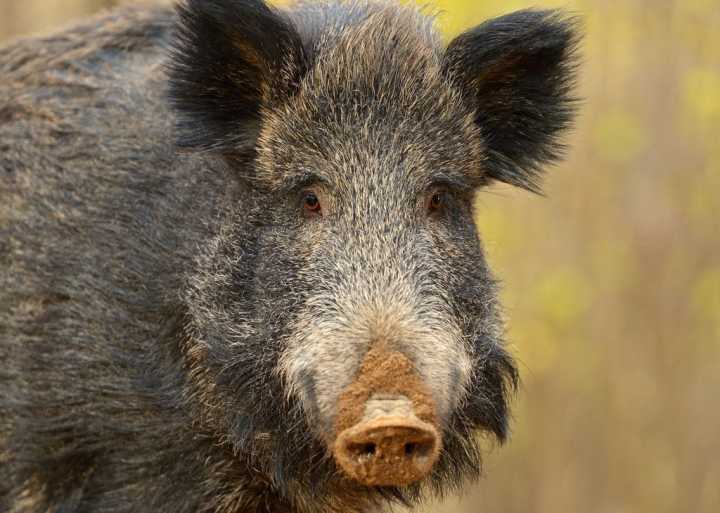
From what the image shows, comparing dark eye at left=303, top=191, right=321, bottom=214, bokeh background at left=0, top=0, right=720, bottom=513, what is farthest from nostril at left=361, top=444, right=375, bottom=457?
bokeh background at left=0, top=0, right=720, bottom=513

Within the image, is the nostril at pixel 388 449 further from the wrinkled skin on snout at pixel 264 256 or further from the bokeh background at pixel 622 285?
the bokeh background at pixel 622 285

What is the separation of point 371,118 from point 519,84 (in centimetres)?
92

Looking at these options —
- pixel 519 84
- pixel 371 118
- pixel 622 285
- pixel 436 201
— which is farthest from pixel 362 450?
pixel 622 285

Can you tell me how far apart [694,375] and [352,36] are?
402 inches

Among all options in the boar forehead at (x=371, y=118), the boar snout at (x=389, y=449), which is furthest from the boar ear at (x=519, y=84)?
the boar snout at (x=389, y=449)

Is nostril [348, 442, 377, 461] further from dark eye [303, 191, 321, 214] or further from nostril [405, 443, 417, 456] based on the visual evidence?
dark eye [303, 191, 321, 214]

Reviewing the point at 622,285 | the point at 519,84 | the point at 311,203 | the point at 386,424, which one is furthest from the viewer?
the point at 622,285

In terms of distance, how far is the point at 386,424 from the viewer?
17.7 feet

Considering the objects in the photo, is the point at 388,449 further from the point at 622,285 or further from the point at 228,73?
the point at 622,285

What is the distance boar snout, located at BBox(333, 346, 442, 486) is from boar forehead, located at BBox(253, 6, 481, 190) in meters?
1.11

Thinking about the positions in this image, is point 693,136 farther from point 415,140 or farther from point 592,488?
point 415,140

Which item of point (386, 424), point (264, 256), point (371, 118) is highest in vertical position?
point (371, 118)

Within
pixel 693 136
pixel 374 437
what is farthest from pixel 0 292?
pixel 693 136

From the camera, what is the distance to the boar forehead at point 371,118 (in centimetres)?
642
